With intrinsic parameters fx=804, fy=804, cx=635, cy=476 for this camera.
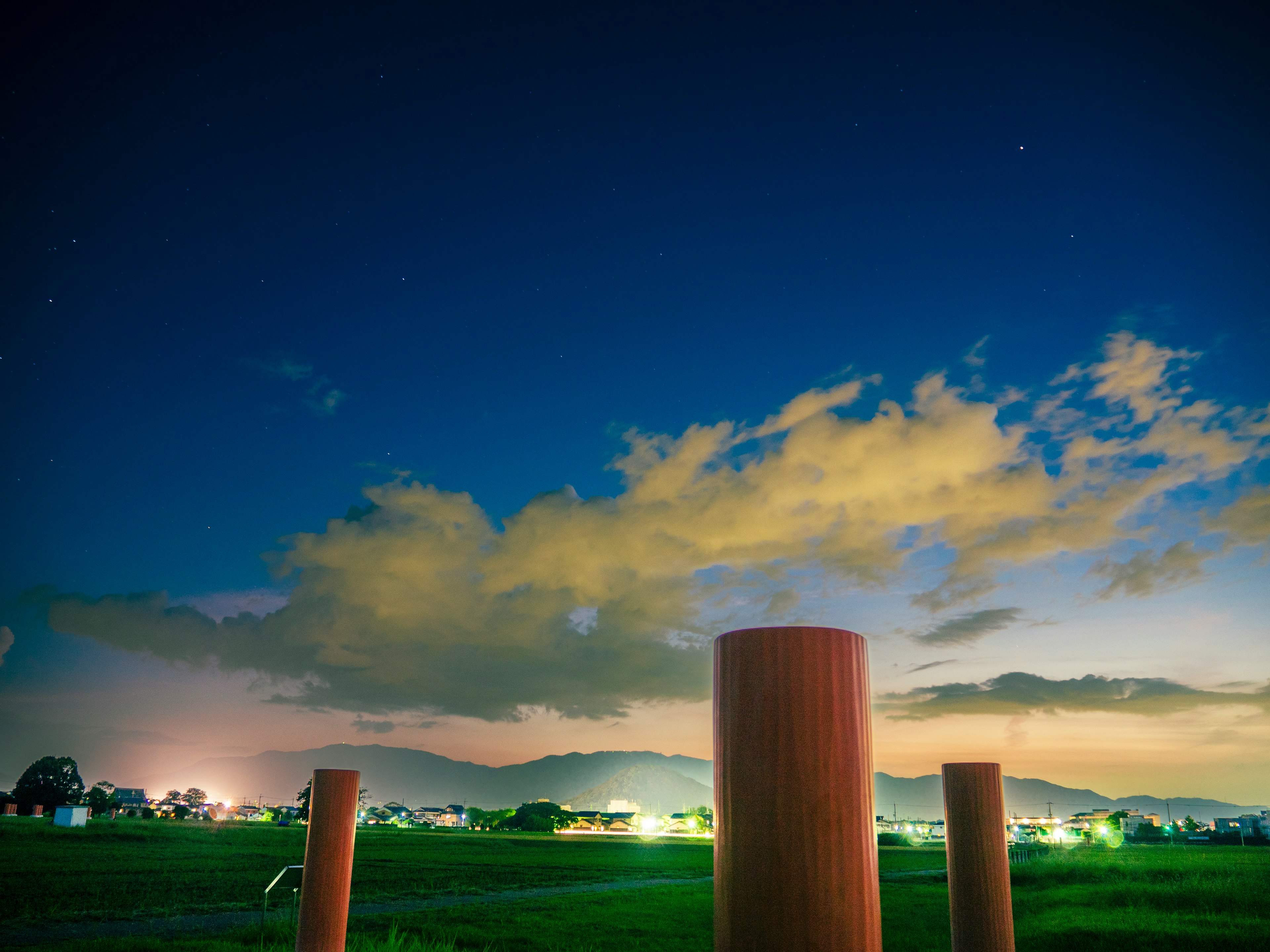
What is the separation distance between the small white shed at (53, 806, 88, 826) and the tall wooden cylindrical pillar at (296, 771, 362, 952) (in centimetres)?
6495

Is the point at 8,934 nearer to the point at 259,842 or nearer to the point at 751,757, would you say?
the point at 751,757

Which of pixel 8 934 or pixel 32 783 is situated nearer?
pixel 8 934

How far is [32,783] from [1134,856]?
109 meters

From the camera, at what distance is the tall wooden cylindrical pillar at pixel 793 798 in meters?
1.93

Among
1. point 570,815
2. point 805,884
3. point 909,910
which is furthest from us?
point 570,815

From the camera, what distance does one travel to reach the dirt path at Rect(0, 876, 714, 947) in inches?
697

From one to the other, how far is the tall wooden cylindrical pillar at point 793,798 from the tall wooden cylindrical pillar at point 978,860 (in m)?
4.94

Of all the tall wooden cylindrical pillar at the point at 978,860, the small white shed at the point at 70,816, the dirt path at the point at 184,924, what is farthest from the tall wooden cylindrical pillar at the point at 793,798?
the small white shed at the point at 70,816

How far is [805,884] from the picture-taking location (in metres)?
1.93

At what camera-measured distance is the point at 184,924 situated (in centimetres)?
2006

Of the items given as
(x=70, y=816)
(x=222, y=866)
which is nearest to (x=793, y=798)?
(x=222, y=866)

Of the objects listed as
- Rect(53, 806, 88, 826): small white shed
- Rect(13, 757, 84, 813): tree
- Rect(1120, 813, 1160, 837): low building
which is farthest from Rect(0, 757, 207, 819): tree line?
Rect(1120, 813, 1160, 837): low building

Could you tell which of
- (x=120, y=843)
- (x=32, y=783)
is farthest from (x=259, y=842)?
(x=32, y=783)

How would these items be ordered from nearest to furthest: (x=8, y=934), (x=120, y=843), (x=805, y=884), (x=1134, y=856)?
(x=805, y=884) → (x=8, y=934) → (x=120, y=843) → (x=1134, y=856)
